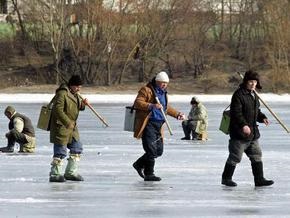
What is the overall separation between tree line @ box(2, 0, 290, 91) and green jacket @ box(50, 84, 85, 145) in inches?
1463

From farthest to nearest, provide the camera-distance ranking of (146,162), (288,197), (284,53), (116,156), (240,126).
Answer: (284,53), (116,156), (146,162), (240,126), (288,197)

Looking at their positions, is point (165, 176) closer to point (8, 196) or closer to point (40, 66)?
point (8, 196)

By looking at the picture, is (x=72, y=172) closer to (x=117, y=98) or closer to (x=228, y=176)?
(x=228, y=176)

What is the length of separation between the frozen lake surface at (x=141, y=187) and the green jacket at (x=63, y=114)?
0.61 m

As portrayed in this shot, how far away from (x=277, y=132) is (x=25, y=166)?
967 cm

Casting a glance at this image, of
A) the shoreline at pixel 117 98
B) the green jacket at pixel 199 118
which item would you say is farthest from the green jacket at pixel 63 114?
the shoreline at pixel 117 98

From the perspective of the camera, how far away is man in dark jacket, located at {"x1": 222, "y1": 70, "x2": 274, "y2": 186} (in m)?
12.1

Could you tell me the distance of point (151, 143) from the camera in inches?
512

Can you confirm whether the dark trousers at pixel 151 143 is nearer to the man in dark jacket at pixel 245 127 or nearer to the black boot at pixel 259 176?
the man in dark jacket at pixel 245 127

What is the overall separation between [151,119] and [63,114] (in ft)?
3.76

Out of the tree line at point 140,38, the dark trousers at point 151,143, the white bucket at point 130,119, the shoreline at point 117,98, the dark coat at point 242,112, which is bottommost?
the shoreline at point 117,98

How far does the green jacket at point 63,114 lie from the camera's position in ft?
41.7

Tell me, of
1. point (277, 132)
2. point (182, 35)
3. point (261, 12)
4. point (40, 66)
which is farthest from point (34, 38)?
point (277, 132)

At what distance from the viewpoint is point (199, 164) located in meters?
15.2
